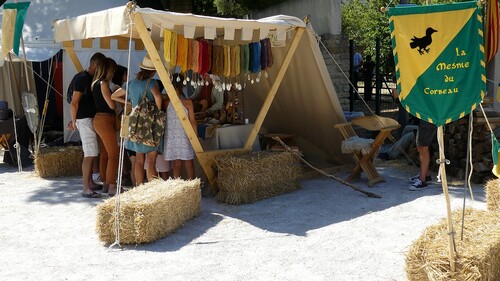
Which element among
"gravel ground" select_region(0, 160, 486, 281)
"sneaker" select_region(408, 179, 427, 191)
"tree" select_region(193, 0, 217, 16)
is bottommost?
"gravel ground" select_region(0, 160, 486, 281)

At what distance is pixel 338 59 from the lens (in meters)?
9.99

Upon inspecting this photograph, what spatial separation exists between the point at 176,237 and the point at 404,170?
354cm

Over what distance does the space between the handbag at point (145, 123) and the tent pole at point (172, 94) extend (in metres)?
0.20

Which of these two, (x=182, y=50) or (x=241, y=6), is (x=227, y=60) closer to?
(x=182, y=50)

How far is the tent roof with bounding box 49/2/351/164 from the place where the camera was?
551 cm

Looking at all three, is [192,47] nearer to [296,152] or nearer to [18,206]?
[296,152]

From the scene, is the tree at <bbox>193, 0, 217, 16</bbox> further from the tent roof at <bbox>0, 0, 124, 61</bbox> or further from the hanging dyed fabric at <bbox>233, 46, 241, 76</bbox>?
the hanging dyed fabric at <bbox>233, 46, 241, 76</bbox>

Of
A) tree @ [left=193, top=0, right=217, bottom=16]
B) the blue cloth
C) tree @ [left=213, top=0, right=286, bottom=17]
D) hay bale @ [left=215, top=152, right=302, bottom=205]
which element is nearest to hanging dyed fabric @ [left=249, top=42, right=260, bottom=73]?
hay bale @ [left=215, top=152, right=302, bottom=205]

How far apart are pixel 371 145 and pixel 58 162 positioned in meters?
3.98

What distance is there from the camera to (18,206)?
612cm

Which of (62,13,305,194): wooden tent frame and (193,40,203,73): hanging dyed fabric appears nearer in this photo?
(62,13,305,194): wooden tent frame

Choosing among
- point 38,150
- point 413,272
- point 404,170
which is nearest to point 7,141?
point 38,150

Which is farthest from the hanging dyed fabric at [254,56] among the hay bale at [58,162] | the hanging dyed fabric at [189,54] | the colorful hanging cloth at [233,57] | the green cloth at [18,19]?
the green cloth at [18,19]

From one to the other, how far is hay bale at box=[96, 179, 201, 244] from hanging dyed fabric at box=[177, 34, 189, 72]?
4.30 ft
